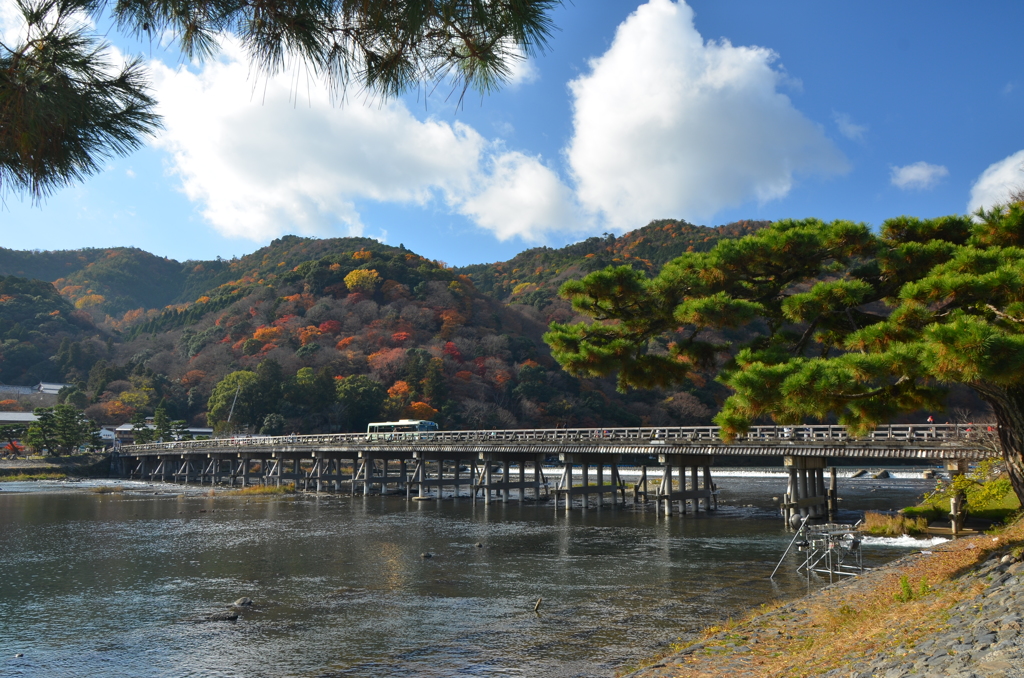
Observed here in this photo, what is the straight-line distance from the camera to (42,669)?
1017 cm

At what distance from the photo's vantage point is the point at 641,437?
3027 cm

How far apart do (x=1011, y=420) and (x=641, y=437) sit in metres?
21.7

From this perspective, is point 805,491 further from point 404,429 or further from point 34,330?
point 34,330

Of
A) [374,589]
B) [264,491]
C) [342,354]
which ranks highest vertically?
[342,354]

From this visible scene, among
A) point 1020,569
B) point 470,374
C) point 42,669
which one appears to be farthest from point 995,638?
point 470,374

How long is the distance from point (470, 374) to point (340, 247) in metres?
58.1

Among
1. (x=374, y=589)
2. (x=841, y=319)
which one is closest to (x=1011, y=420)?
(x=841, y=319)

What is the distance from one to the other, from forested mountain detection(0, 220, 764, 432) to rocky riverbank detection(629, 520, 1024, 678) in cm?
5237

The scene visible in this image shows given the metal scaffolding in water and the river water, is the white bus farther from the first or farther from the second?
the metal scaffolding in water

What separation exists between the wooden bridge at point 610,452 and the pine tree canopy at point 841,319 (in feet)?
5.09

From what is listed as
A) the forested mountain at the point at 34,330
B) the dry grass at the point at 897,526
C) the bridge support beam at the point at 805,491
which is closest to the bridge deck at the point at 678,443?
the bridge support beam at the point at 805,491

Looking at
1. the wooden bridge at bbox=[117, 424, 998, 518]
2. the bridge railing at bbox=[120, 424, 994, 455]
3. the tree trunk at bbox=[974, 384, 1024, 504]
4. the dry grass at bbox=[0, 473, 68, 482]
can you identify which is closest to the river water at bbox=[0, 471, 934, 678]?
the wooden bridge at bbox=[117, 424, 998, 518]

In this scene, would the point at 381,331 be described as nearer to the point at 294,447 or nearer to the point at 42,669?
the point at 294,447

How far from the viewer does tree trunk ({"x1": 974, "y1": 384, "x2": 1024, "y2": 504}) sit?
27.9 feet
